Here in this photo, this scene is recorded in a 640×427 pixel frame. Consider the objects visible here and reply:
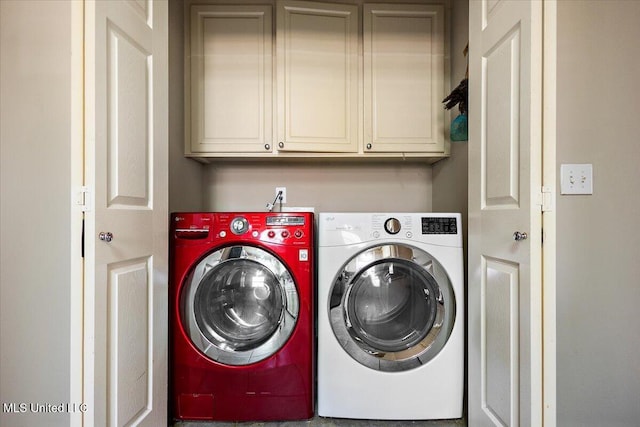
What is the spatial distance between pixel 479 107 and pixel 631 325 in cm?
91

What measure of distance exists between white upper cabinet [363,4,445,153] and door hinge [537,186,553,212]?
3.39 ft

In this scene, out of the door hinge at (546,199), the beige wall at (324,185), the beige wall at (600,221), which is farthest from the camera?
the beige wall at (324,185)

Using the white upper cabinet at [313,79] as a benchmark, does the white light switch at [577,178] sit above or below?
below

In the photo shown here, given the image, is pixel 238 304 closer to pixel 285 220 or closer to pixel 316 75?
pixel 285 220

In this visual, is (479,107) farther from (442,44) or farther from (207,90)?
(207,90)

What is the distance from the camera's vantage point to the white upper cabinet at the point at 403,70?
5.78 feet

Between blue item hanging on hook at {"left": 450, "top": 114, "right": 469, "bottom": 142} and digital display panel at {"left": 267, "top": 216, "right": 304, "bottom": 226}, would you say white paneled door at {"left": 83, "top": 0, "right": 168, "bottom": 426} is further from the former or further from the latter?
blue item hanging on hook at {"left": 450, "top": 114, "right": 469, "bottom": 142}

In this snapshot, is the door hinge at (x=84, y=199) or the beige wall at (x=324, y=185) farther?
the beige wall at (x=324, y=185)

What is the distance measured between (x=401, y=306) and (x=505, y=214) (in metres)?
0.63

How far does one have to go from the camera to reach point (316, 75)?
174 cm

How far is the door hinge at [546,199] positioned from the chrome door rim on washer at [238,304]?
96 cm

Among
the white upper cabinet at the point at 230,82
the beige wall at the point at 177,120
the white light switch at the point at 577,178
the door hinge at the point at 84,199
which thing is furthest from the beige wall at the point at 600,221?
the beige wall at the point at 177,120

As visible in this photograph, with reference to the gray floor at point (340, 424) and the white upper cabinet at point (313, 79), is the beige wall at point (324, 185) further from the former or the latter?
the gray floor at point (340, 424)

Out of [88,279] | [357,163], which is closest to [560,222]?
[357,163]
